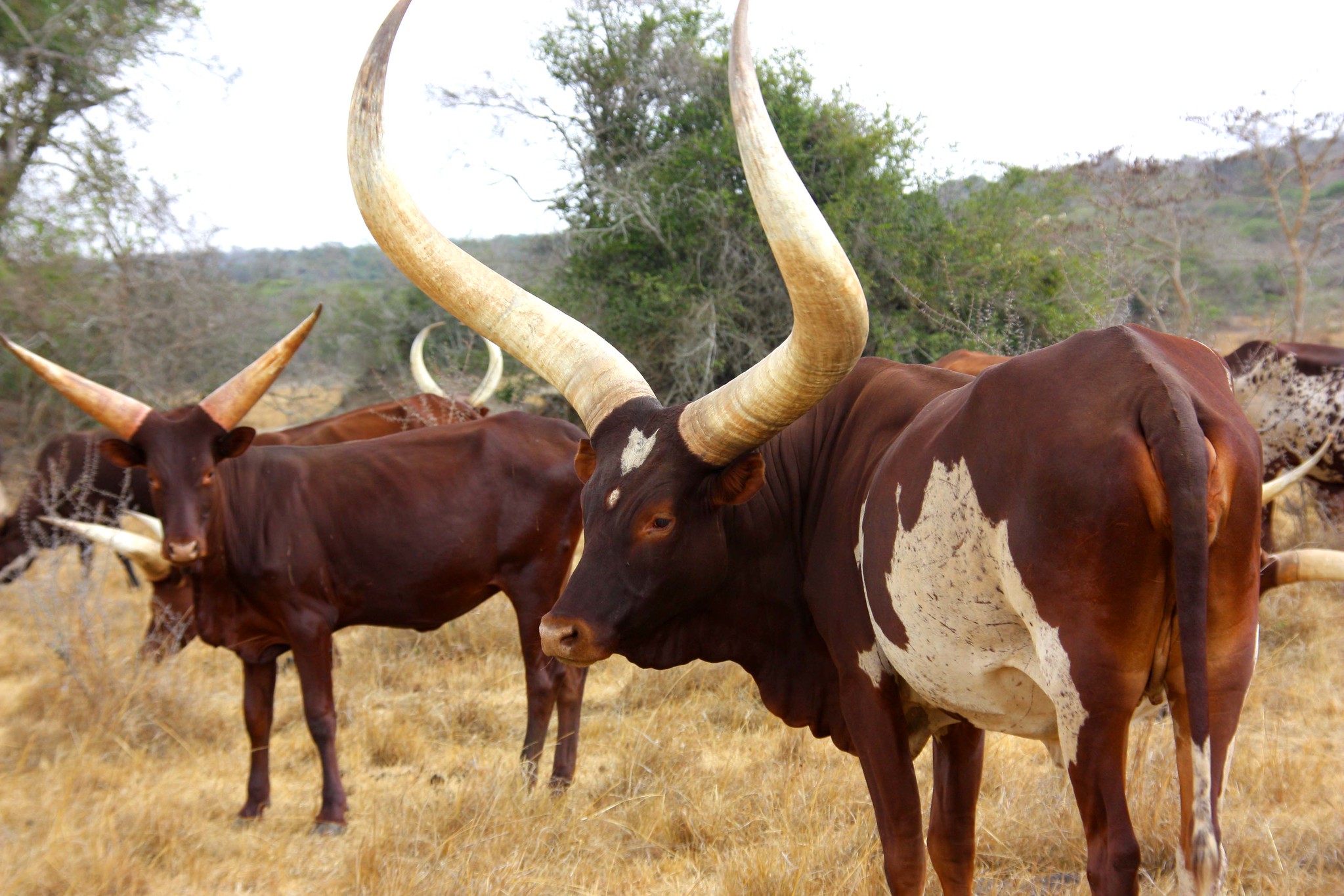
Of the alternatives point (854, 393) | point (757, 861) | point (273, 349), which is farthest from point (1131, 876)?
point (273, 349)

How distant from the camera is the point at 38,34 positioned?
1154 centimetres

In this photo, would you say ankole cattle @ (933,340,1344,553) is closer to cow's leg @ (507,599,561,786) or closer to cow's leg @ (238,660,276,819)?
cow's leg @ (507,599,561,786)

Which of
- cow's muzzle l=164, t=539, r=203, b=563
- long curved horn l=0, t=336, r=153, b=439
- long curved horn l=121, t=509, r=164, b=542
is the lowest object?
cow's muzzle l=164, t=539, r=203, b=563

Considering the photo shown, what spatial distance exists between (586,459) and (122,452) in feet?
8.87

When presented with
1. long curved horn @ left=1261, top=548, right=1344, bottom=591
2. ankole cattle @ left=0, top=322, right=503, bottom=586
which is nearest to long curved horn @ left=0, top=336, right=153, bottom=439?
ankole cattle @ left=0, top=322, right=503, bottom=586

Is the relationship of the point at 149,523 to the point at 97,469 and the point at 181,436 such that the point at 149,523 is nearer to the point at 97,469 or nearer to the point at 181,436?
the point at 181,436

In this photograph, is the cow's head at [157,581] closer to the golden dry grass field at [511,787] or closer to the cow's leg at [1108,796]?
the golden dry grass field at [511,787]

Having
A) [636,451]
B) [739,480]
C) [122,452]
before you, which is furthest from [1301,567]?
[122,452]

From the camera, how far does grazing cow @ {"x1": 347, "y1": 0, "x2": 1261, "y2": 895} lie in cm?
176

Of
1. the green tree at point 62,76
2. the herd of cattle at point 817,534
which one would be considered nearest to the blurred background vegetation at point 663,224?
the green tree at point 62,76

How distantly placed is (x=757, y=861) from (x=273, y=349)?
3.13 meters

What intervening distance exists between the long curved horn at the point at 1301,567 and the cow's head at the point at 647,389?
136 cm

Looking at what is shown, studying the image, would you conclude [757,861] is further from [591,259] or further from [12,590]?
[591,259]

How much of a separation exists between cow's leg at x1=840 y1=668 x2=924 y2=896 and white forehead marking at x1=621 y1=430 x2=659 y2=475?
0.71 m
